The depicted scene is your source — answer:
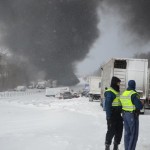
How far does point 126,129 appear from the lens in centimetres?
835

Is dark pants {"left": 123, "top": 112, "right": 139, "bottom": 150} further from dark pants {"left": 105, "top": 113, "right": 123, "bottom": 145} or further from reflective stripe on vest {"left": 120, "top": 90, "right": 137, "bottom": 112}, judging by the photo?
dark pants {"left": 105, "top": 113, "right": 123, "bottom": 145}

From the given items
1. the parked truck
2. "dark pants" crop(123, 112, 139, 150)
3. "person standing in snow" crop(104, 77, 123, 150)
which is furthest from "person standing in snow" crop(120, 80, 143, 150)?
the parked truck

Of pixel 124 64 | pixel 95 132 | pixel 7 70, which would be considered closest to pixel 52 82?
pixel 7 70

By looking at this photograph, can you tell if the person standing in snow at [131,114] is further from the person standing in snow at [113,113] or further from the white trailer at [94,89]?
the white trailer at [94,89]

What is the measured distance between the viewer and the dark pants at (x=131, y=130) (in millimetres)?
8180

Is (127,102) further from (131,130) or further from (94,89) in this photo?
(94,89)

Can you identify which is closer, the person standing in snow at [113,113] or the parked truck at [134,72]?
the person standing in snow at [113,113]

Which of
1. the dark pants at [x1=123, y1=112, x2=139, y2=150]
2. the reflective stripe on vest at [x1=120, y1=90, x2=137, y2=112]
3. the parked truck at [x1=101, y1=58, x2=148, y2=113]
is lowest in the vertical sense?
the dark pants at [x1=123, y1=112, x2=139, y2=150]

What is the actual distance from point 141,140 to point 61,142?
8.22 feet

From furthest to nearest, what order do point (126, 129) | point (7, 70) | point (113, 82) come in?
point (7, 70) < point (113, 82) < point (126, 129)

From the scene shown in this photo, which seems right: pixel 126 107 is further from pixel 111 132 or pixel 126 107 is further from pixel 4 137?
pixel 4 137

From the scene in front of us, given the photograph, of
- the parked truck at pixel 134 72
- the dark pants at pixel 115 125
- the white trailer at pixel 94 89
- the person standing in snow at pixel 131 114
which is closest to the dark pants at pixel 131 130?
the person standing in snow at pixel 131 114

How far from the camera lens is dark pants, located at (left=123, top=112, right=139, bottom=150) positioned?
26.8ft

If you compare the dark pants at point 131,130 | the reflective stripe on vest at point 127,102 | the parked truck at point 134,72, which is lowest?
the dark pants at point 131,130
